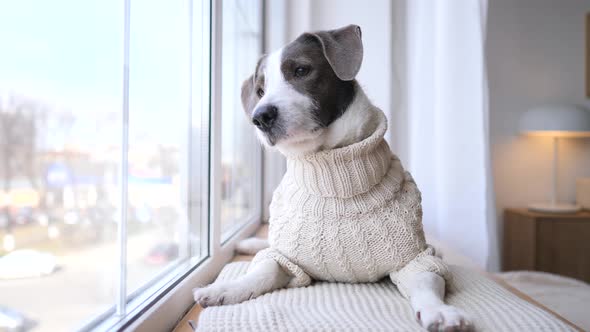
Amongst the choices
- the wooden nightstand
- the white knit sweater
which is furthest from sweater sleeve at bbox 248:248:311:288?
the wooden nightstand

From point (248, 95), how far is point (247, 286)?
1.92 ft

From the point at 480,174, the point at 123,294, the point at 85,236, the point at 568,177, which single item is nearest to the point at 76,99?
the point at 85,236

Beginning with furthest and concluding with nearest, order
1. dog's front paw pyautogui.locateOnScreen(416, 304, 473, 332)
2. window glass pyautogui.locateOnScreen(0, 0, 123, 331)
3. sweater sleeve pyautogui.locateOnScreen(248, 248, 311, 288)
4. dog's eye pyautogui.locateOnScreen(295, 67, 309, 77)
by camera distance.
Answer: dog's eye pyautogui.locateOnScreen(295, 67, 309, 77), sweater sleeve pyautogui.locateOnScreen(248, 248, 311, 288), dog's front paw pyautogui.locateOnScreen(416, 304, 473, 332), window glass pyautogui.locateOnScreen(0, 0, 123, 331)

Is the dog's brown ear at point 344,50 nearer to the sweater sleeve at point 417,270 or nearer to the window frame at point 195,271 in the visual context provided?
the window frame at point 195,271

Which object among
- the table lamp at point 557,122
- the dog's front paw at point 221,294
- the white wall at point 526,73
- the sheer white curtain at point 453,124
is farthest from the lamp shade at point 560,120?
the dog's front paw at point 221,294

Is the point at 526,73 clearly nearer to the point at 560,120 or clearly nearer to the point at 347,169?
the point at 560,120

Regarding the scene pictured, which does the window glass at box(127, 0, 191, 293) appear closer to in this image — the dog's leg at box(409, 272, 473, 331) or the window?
the window

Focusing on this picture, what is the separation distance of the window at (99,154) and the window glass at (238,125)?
300mm

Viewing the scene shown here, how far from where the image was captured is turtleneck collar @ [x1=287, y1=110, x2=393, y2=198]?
955 mm

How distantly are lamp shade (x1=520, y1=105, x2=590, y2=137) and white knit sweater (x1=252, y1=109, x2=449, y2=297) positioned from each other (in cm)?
228

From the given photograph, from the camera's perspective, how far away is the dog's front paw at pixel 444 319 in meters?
0.69

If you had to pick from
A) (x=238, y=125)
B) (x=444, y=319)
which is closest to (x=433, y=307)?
(x=444, y=319)

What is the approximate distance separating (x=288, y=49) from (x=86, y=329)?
2.53 feet

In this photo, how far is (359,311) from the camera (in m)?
0.80
